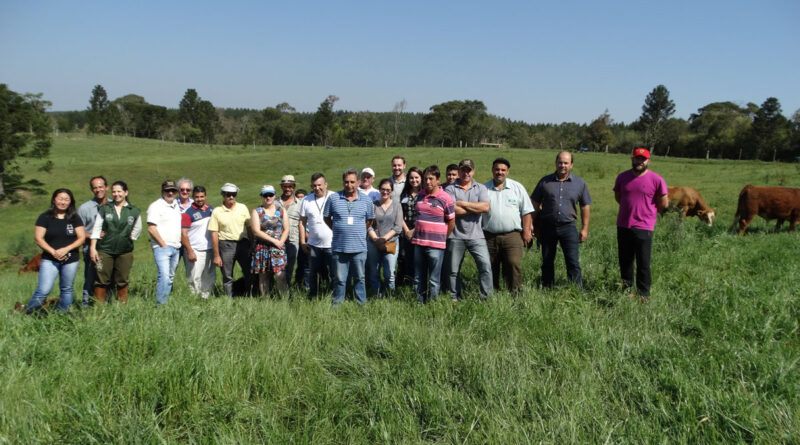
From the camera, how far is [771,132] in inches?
2072

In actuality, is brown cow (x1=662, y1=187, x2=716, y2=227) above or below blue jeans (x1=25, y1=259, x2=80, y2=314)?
above

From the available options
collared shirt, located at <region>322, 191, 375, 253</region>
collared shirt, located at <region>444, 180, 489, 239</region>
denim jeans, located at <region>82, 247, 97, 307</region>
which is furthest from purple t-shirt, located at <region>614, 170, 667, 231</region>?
denim jeans, located at <region>82, 247, 97, 307</region>

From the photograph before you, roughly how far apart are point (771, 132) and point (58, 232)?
69.8 meters

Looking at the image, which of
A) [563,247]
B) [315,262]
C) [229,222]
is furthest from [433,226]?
[229,222]

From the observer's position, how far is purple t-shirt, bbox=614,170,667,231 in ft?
17.3

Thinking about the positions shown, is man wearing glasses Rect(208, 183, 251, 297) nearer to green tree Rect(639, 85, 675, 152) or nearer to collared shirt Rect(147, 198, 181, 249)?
collared shirt Rect(147, 198, 181, 249)

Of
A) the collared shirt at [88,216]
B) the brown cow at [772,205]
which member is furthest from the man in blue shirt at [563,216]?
the brown cow at [772,205]

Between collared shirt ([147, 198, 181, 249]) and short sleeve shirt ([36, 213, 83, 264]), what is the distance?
835mm

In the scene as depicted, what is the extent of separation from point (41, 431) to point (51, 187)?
126ft

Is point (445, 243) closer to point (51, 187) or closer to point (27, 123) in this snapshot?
point (51, 187)

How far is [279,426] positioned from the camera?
2594mm

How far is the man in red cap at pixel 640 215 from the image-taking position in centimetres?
520

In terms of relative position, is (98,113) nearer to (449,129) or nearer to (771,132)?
(449,129)

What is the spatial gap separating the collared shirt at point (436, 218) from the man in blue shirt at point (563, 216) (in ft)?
4.42
